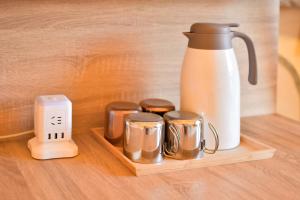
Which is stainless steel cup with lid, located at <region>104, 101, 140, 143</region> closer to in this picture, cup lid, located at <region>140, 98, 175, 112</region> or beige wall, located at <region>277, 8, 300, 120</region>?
cup lid, located at <region>140, 98, 175, 112</region>

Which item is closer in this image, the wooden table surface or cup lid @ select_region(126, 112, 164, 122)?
the wooden table surface

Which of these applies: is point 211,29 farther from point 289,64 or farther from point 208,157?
point 289,64

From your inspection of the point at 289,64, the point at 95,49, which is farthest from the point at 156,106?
the point at 289,64

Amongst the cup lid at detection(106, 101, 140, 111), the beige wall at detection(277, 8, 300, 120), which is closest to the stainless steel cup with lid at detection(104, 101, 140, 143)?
the cup lid at detection(106, 101, 140, 111)

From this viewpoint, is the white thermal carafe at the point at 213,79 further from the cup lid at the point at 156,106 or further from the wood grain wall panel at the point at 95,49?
the wood grain wall panel at the point at 95,49

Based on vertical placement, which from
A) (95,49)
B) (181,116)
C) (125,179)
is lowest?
(125,179)

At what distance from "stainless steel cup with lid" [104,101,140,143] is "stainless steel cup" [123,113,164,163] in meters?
0.09

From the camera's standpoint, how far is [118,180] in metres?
0.87

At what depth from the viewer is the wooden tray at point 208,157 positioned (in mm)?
906

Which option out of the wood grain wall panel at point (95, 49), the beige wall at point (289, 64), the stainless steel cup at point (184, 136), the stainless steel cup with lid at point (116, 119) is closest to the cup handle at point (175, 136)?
the stainless steel cup at point (184, 136)

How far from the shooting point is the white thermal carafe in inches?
38.7

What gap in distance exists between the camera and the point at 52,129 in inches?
38.9

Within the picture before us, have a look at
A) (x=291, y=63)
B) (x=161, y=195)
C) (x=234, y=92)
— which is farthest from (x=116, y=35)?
(x=291, y=63)

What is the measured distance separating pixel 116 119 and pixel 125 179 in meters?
0.19
